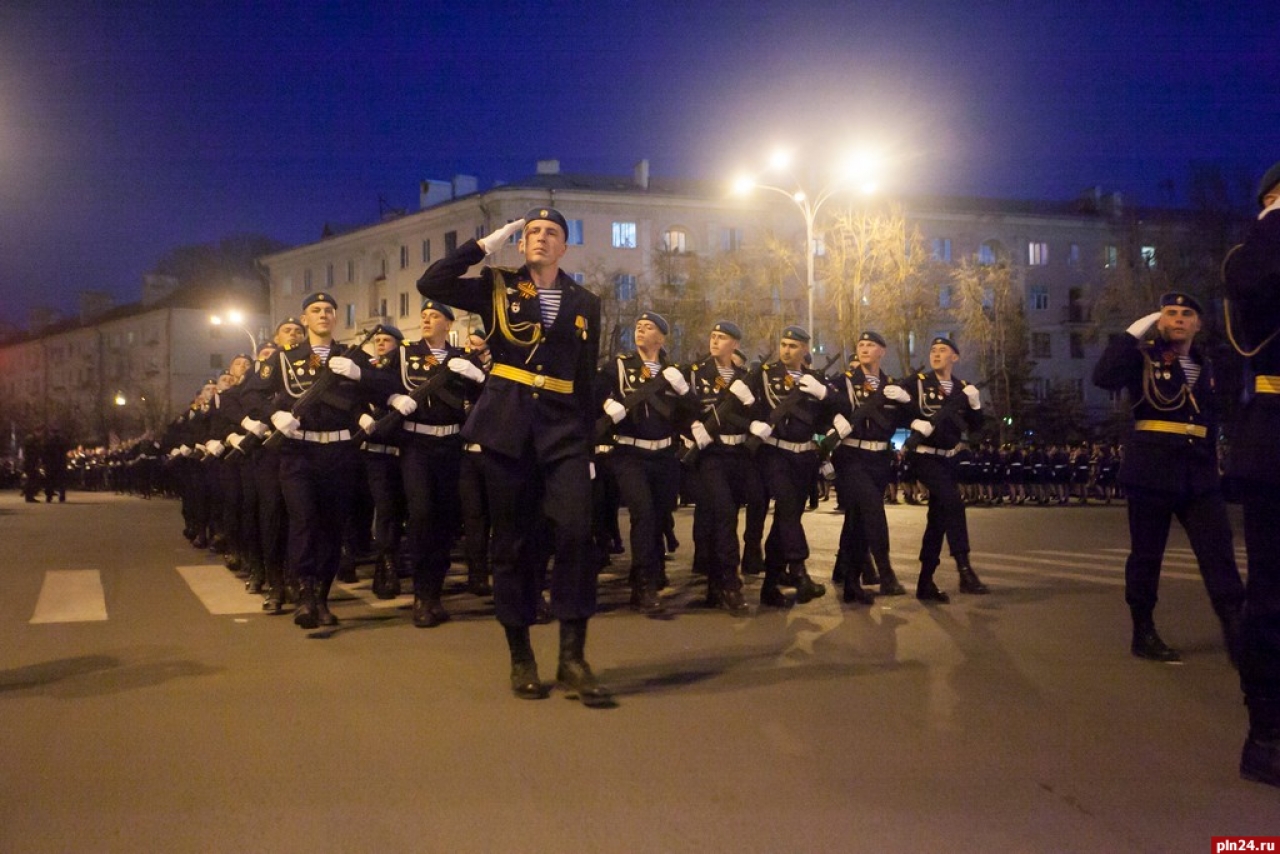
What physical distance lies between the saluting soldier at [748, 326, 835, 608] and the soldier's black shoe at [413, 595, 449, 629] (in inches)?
101

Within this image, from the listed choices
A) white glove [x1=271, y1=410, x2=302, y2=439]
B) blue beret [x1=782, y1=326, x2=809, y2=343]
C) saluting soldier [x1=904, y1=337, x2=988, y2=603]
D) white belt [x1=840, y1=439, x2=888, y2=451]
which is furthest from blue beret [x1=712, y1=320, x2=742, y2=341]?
white glove [x1=271, y1=410, x2=302, y2=439]

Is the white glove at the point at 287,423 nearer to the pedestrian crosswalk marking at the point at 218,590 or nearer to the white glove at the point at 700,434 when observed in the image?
the pedestrian crosswalk marking at the point at 218,590

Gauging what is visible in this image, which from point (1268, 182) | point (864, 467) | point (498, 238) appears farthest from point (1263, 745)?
point (864, 467)

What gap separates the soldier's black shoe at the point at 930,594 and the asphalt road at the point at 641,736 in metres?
0.40

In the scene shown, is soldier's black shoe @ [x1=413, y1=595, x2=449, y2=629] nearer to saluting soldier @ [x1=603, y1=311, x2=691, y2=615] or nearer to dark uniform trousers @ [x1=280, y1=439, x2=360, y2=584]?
dark uniform trousers @ [x1=280, y1=439, x2=360, y2=584]

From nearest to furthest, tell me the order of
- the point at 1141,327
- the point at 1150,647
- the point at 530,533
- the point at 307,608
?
the point at 530,533 → the point at 1141,327 → the point at 1150,647 → the point at 307,608

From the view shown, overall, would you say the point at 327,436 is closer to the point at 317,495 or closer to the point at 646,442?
the point at 317,495

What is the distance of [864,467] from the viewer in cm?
978

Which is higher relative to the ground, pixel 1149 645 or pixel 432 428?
pixel 432 428


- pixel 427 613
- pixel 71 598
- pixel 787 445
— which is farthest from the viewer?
pixel 71 598

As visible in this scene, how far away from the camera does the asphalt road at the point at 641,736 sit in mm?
4102

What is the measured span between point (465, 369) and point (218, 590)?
3.65 m

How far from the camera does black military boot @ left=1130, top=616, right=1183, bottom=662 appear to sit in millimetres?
7016

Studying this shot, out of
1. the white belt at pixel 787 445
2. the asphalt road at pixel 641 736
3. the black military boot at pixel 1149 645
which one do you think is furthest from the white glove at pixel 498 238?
the black military boot at pixel 1149 645
